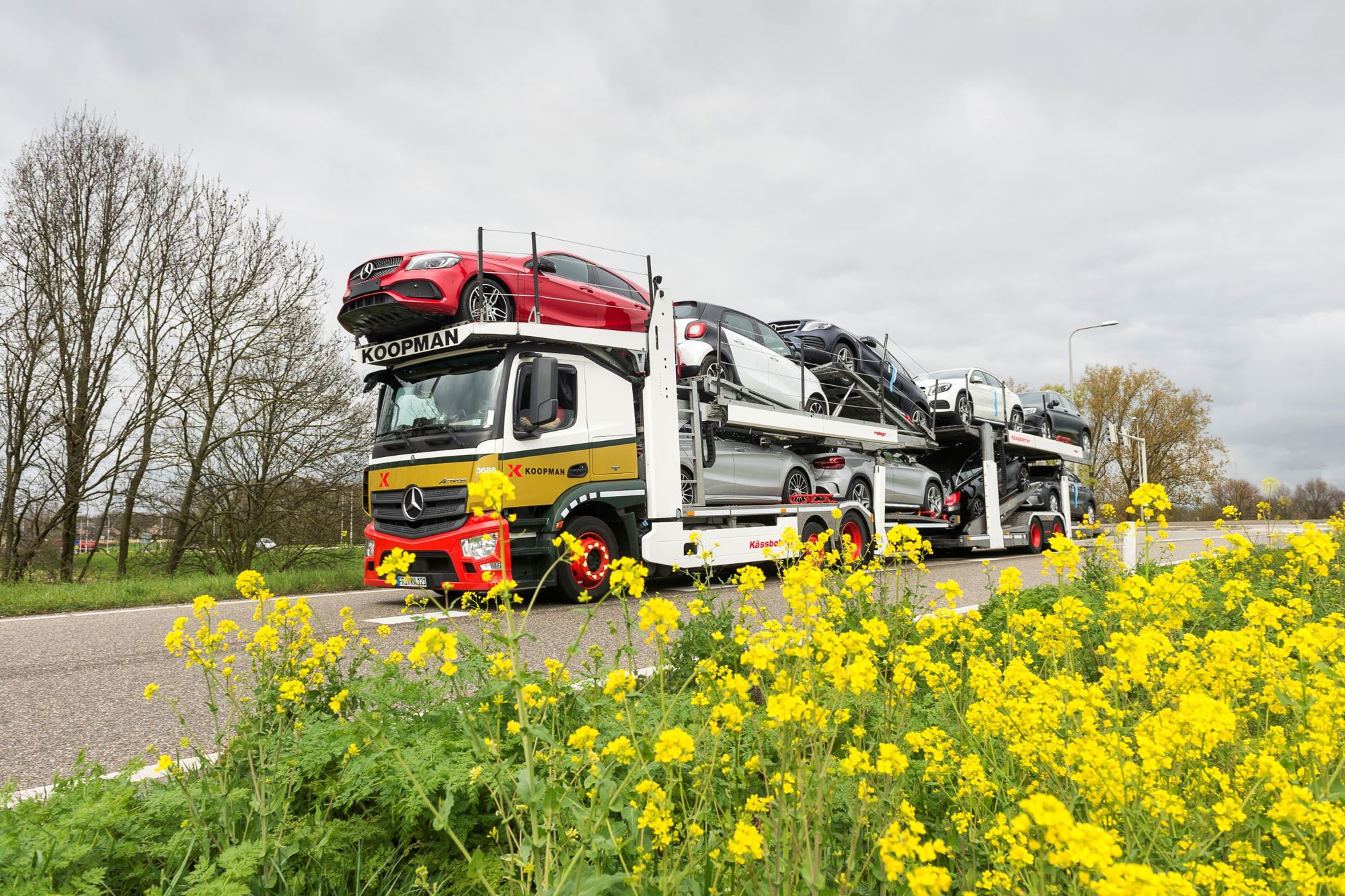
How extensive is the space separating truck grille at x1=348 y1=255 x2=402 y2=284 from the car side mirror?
1.74 meters

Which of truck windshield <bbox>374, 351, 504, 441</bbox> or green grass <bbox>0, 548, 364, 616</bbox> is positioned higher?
truck windshield <bbox>374, 351, 504, 441</bbox>

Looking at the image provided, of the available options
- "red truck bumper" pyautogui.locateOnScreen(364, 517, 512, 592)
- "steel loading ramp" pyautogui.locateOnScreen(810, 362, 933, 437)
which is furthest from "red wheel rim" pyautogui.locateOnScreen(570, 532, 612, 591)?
"steel loading ramp" pyautogui.locateOnScreen(810, 362, 933, 437)

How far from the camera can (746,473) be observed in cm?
1006

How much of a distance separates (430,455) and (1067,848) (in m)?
7.10

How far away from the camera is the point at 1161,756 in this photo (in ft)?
5.77

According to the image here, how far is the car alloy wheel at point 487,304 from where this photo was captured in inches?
305

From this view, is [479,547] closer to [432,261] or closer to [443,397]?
[443,397]

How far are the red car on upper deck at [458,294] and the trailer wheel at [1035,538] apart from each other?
39.4 ft

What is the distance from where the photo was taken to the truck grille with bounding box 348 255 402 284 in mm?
7797

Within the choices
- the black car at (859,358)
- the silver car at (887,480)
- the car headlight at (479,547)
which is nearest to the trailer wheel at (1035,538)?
the silver car at (887,480)

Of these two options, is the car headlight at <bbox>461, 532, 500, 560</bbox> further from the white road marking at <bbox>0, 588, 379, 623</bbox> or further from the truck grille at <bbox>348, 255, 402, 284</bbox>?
the truck grille at <bbox>348, 255, 402, 284</bbox>

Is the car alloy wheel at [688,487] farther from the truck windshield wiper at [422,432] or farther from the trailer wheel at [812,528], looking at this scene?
the truck windshield wiper at [422,432]

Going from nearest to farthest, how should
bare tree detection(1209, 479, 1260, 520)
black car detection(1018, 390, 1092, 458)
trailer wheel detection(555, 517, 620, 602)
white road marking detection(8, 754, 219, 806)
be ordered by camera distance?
white road marking detection(8, 754, 219, 806)
trailer wheel detection(555, 517, 620, 602)
black car detection(1018, 390, 1092, 458)
bare tree detection(1209, 479, 1260, 520)

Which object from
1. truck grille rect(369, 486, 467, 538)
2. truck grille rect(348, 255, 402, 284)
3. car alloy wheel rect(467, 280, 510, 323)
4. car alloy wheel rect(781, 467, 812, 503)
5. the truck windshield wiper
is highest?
truck grille rect(348, 255, 402, 284)
